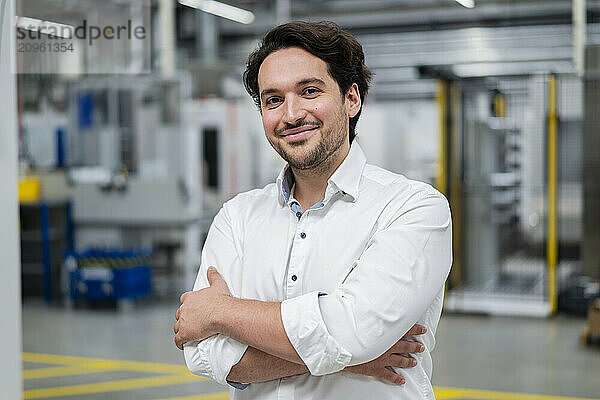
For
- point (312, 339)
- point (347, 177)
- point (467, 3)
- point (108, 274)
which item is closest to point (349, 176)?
point (347, 177)

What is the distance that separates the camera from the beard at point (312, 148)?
4.62 feet

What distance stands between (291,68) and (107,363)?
3776 mm

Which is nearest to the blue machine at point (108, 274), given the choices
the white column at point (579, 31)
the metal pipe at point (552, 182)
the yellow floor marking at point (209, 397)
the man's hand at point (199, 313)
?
the yellow floor marking at point (209, 397)

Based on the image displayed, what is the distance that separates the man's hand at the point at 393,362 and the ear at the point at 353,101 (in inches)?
17.7

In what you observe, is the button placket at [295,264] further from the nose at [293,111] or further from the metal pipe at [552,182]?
the metal pipe at [552,182]

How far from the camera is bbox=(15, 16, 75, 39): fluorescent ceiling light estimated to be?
2.50 m

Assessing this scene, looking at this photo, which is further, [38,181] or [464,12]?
[38,181]

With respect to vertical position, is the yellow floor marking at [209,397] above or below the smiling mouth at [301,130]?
below

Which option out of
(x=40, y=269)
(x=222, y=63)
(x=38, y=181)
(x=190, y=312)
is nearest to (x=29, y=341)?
(x=40, y=269)

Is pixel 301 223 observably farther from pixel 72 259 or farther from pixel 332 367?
pixel 72 259

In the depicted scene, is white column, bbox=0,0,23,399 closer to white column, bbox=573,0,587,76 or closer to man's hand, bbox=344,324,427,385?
man's hand, bbox=344,324,427,385

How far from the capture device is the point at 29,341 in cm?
539

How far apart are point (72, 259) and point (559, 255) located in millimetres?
4169

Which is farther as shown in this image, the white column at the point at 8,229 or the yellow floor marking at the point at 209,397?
the yellow floor marking at the point at 209,397
